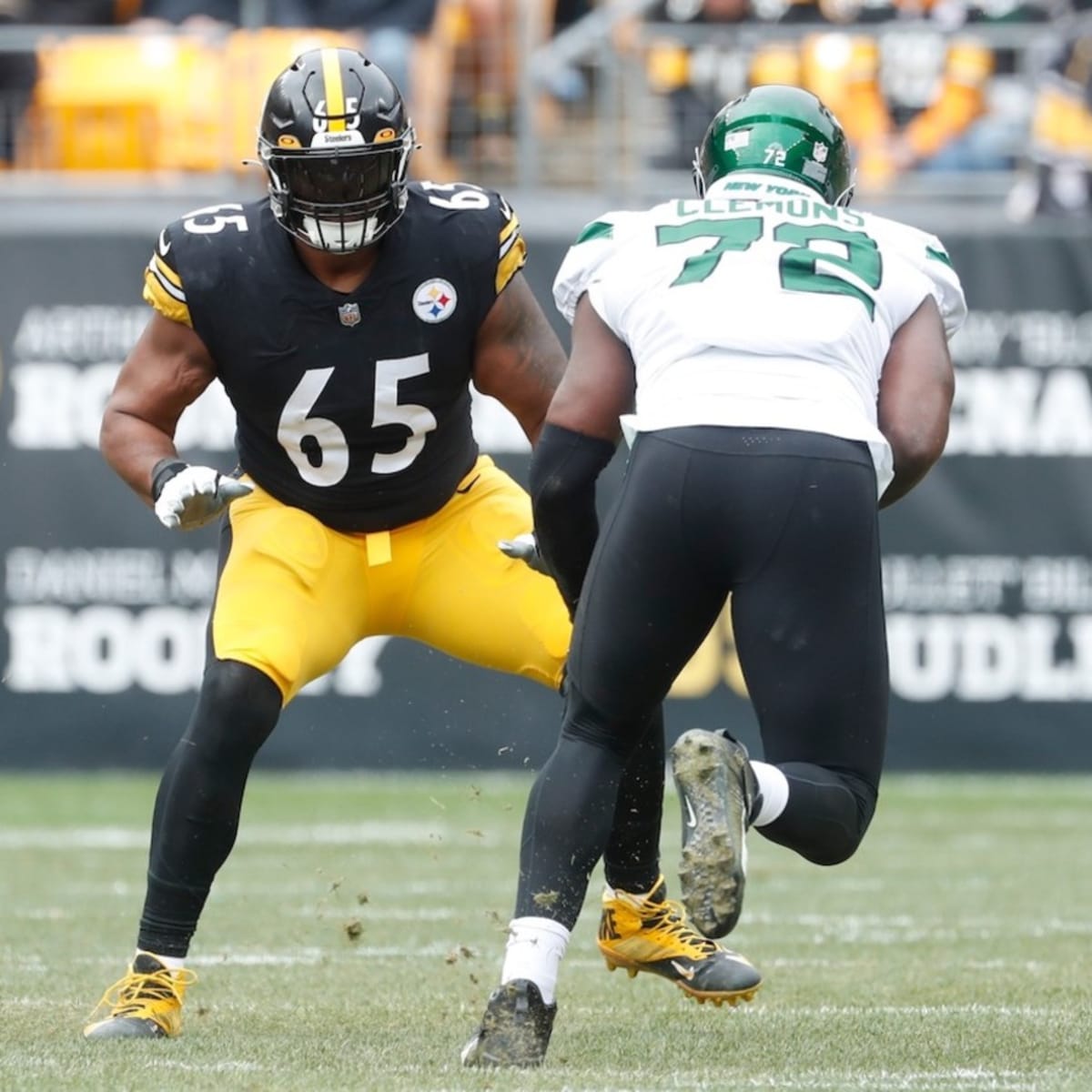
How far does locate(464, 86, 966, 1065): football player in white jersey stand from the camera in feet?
11.4

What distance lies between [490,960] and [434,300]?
162 centimetres

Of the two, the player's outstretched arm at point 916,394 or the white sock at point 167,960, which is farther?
the white sock at point 167,960

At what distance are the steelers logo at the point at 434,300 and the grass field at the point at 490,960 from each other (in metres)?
1.16

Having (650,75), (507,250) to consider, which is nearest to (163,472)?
(507,250)

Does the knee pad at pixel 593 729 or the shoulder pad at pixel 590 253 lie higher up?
the shoulder pad at pixel 590 253

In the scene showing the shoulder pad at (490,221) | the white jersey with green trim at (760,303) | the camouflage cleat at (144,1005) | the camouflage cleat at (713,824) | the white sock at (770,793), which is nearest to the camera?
the camouflage cleat at (713,824)

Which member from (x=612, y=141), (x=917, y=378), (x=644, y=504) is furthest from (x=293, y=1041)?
Answer: (x=612, y=141)

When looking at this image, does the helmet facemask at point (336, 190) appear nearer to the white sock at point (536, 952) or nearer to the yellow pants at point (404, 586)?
the yellow pants at point (404, 586)

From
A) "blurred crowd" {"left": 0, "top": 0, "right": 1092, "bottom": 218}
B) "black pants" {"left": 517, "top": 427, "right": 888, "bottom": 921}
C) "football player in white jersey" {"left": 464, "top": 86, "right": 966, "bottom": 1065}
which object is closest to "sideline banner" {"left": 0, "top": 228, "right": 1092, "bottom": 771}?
"blurred crowd" {"left": 0, "top": 0, "right": 1092, "bottom": 218}

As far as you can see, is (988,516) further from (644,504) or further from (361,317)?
(644,504)

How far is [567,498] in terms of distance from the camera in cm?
381

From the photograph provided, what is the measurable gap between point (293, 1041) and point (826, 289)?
5.17ft

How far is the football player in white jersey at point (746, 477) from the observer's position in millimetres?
3488

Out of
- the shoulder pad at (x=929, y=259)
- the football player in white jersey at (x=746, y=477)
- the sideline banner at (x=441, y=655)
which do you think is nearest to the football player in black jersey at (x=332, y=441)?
the football player in white jersey at (x=746, y=477)
